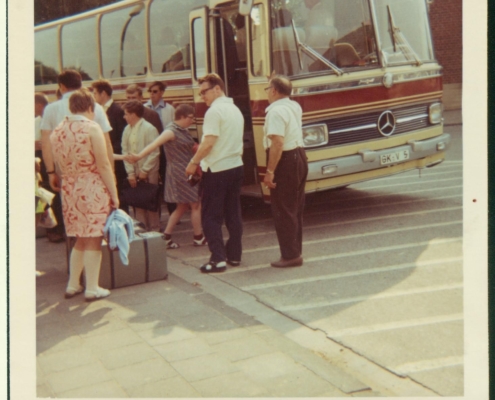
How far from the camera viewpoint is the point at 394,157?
32.0 feet

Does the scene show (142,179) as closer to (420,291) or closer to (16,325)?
(420,291)

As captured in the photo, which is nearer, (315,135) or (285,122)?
(285,122)

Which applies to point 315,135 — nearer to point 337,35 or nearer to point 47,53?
point 337,35

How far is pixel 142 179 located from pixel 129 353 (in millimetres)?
4012

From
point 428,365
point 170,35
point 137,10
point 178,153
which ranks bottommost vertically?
point 428,365

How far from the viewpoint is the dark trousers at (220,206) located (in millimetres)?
7680

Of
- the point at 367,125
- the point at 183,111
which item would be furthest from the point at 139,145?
the point at 367,125

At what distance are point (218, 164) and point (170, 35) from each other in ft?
15.2

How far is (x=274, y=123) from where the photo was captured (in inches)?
291

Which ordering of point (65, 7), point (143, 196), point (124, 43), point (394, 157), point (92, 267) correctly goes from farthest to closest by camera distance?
point (65, 7), point (124, 43), point (394, 157), point (143, 196), point (92, 267)

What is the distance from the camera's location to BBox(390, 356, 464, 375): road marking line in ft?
16.8

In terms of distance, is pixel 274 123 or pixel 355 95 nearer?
pixel 274 123

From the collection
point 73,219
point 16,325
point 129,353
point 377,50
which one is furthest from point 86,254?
point 377,50

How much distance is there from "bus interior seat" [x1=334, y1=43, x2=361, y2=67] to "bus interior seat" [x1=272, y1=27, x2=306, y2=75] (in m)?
0.47
